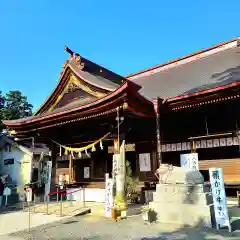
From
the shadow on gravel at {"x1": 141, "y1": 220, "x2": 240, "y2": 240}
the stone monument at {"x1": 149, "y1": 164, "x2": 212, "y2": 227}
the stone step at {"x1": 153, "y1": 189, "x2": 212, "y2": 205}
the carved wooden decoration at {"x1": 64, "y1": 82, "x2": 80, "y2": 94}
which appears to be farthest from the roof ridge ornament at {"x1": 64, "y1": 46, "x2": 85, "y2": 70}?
the shadow on gravel at {"x1": 141, "y1": 220, "x2": 240, "y2": 240}

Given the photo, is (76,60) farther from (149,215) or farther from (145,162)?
(149,215)

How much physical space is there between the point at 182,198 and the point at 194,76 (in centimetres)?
682

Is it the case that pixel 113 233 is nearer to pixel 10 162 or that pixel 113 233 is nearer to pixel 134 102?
pixel 134 102

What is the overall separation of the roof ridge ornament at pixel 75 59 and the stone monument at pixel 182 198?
7.37m

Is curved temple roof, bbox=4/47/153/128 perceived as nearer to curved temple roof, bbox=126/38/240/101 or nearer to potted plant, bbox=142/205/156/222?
curved temple roof, bbox=126/38/240/101

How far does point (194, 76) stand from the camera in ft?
39.8

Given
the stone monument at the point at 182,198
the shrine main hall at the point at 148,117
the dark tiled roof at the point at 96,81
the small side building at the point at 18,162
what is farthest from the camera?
the small side building at the point at 18,162

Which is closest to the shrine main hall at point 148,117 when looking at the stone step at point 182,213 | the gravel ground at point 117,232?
the stone step at point 182,213

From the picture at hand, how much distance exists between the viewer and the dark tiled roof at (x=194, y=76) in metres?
10.1

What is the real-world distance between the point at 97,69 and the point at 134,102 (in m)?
6.77

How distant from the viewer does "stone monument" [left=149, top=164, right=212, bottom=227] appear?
6760mm

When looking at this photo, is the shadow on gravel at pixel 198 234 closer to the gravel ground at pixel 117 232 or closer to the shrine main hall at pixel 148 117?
the gravel ground at pixel 117 232

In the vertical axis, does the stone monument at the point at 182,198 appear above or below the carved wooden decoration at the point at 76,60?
below

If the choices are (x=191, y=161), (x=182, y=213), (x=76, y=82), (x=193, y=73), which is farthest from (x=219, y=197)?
(x=76, y=82)
